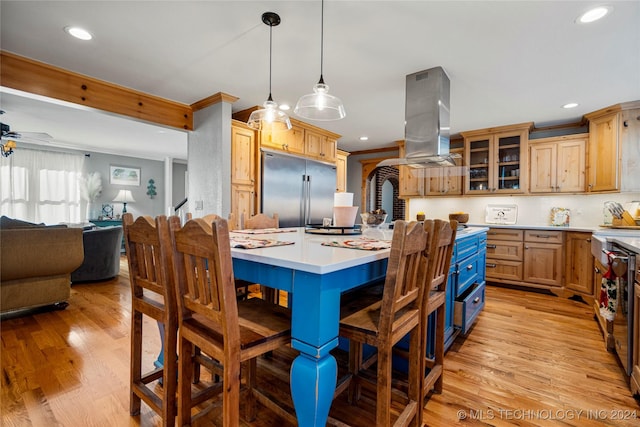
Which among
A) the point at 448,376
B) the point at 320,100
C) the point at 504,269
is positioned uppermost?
the point at 320,100

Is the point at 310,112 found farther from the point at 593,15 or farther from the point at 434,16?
the point at 593,15

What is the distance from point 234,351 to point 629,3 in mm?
2914

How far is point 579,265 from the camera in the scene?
3.68 m

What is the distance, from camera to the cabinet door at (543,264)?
12.8ft

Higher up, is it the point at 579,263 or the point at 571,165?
the point at 571,165

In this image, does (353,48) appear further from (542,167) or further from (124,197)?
(124,197)

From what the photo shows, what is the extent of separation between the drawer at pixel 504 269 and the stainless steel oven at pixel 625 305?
221cm

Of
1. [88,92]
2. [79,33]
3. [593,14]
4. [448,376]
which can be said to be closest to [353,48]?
[593,14]

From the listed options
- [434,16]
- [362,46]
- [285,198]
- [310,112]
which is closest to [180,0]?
[310,112]

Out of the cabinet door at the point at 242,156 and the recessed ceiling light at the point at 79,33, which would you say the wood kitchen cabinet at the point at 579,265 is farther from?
the recessed ceiling light at the point at 79,33

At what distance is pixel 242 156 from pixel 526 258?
4.04m

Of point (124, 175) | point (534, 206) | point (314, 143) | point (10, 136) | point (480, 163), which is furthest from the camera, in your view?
point (124, 175)

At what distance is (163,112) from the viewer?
3602mm

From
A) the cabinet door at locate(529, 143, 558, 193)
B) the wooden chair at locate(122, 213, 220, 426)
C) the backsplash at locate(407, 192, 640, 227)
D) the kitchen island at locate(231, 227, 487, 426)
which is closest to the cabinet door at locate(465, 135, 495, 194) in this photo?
the backsplash at locate(407, 192, 640, 227)
